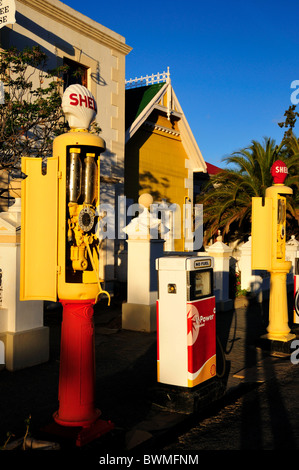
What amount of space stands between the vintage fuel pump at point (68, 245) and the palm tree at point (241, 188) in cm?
1340

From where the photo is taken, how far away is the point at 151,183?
1797cm

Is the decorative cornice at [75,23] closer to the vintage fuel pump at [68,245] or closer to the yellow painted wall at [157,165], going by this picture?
the yellow painted wall at [157,165]

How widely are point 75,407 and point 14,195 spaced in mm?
8067

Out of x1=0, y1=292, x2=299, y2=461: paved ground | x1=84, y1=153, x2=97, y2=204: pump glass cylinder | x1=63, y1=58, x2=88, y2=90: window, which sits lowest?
x1=0, y1=292, x2=299, y2=461: paved ground

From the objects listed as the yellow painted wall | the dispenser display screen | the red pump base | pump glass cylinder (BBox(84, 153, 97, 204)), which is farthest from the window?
the red pump base

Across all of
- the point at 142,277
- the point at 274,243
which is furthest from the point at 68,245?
the point at 142,277

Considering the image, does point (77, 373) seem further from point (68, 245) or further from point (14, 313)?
point (14, 313)

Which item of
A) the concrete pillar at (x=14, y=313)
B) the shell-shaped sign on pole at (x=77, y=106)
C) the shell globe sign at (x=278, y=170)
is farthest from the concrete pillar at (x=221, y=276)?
the shell-shaped sign on pole at (x=77, y=106)

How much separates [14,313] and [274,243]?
4.64m

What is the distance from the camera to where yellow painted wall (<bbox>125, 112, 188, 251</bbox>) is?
1714 cm

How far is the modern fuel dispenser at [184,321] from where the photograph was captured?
18.7 ft

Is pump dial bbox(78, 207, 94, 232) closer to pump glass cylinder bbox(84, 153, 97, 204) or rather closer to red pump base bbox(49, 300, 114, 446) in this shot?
pump glass cylinder bbox(84, 153, 97, 204)

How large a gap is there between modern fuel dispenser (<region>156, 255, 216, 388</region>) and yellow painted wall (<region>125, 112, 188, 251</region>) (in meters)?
11.1

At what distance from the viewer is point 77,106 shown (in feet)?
15.0
